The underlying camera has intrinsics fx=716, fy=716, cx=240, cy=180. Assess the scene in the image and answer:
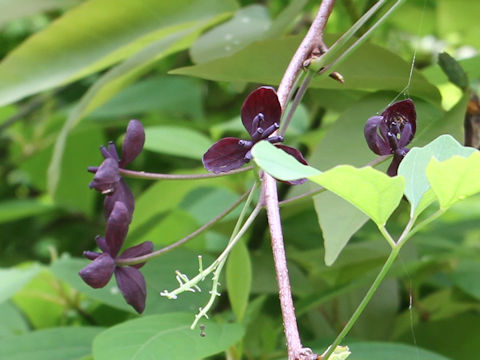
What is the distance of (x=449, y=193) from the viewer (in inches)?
12.8

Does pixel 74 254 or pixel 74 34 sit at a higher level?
pixel 74 34

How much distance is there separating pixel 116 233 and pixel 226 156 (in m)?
0.08

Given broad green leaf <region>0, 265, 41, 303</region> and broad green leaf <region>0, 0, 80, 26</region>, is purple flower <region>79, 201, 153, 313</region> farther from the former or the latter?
broad green leaf <region>0, 0, 80, 26</region>

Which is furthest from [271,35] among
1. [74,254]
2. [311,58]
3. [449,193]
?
[74,254]

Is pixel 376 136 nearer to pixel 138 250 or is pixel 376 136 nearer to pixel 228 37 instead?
pixel 138 250

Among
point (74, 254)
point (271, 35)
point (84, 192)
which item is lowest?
point (74, 254)

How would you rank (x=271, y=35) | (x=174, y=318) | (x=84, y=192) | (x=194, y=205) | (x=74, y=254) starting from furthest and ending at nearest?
1. (x=74, y=254)
2. (x=84, y=192)
3. (x=194, y=205)
4. (x=271, y=35)
5. (x=174, y=318)

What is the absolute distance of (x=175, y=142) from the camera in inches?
32.3

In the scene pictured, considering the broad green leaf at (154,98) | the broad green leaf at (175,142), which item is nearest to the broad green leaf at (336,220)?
the broad green leaf at (175,142)

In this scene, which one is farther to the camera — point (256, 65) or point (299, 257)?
point (299, 257)

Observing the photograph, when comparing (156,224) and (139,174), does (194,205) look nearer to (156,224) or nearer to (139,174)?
(156,224)

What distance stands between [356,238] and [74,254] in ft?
2.08

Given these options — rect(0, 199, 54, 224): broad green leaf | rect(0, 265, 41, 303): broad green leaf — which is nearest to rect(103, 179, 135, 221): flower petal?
rect(0, 265, 41, 303): broad green leaf

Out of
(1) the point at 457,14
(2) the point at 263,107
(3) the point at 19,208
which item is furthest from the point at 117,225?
(3) the point at 19,208
